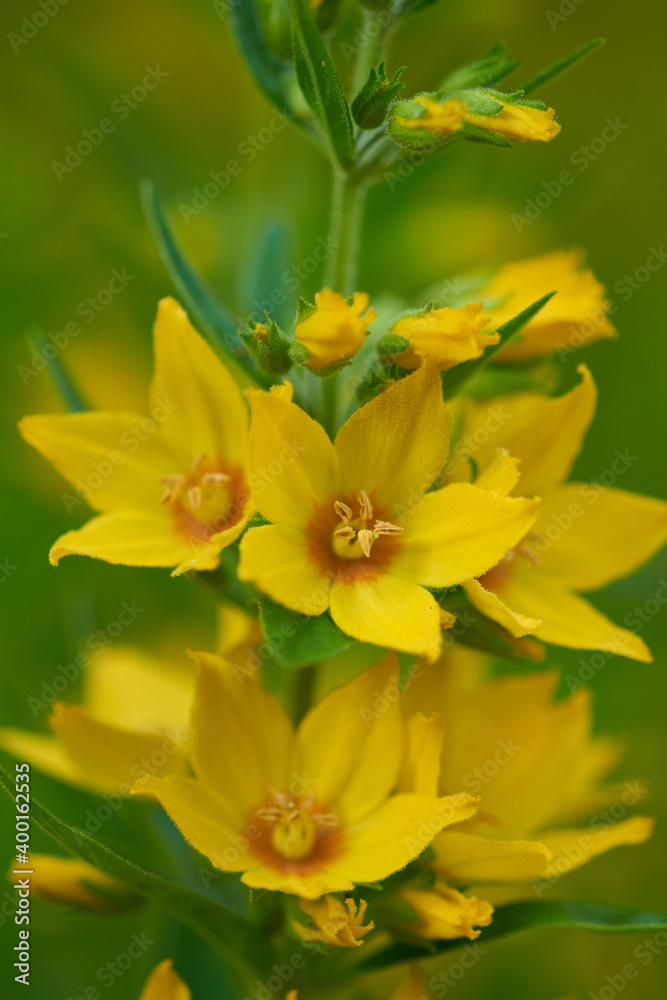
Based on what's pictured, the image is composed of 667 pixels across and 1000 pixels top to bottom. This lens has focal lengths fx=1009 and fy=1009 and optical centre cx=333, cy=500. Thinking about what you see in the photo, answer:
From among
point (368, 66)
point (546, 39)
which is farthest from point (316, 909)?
point (546, 39)

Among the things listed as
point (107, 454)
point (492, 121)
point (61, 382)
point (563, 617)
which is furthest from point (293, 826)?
point (492, 121)

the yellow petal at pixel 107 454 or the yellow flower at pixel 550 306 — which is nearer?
the yellow petal at pixel 107 454

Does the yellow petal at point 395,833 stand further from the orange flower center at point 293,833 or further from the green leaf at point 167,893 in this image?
the green leaf at point 167,893

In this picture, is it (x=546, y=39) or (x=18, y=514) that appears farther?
(x=546, y=39)

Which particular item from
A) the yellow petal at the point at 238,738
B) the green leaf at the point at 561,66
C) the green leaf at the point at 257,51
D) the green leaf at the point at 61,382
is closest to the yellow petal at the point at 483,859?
the yellow petal at the point at 238,738

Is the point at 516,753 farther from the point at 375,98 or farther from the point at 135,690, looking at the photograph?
the point at 375,98

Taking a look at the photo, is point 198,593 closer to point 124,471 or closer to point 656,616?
point 124,471
